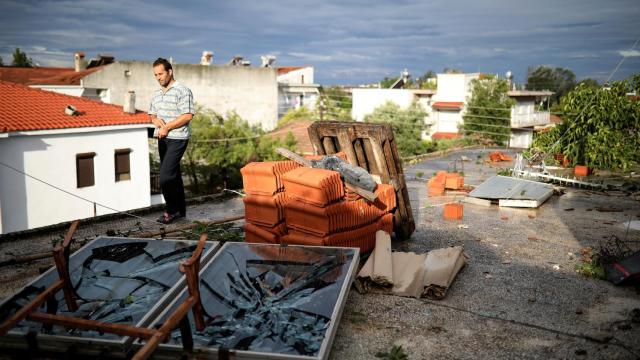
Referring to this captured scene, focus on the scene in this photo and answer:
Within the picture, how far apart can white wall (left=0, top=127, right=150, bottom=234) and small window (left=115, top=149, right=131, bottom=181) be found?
174 mm

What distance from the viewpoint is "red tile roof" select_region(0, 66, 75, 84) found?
3510 cm

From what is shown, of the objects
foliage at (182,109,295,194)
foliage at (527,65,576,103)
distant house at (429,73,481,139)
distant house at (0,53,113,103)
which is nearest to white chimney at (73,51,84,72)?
distant house at (0,53,113,103)

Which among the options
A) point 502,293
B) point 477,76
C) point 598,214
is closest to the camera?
point 502,293

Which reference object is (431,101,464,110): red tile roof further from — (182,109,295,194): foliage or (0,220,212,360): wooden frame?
(0,220,212,360): wooden frame

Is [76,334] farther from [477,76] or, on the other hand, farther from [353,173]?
[477,76]

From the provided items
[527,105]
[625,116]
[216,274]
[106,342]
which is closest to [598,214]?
[625,116]

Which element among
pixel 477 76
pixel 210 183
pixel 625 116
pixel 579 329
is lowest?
pixel 210 183

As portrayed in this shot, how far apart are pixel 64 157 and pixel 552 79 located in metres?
76.3

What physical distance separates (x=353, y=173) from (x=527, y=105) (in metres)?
48.9

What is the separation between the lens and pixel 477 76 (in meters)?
46.5

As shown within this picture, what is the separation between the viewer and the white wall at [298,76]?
5258 centimetres

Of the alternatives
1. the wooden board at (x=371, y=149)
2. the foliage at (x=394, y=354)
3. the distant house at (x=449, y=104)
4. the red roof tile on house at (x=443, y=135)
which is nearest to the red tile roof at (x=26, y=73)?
the red roof tile on house at (x=443, y=135)

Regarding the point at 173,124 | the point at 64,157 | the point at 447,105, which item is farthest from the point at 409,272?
the point at 447,105

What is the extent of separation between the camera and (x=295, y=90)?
166ft
